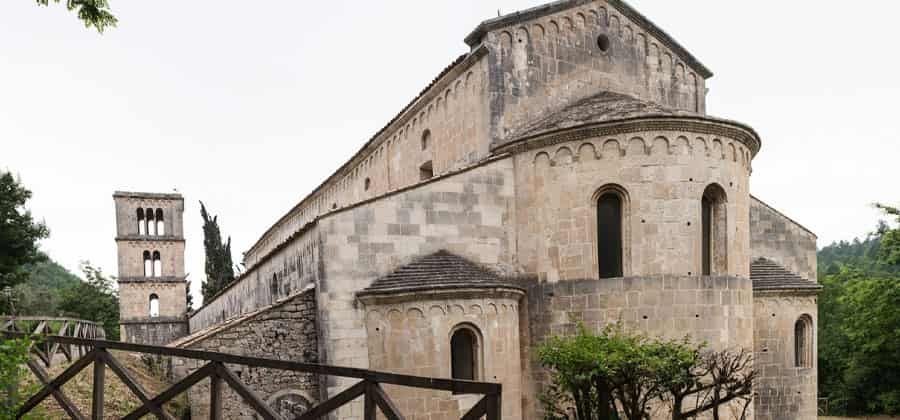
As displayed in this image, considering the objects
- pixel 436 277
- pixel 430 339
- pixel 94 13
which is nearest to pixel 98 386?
pixel 94 13

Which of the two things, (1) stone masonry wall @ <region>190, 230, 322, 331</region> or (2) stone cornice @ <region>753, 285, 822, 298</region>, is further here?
(2) stone cornice @ <region>753, 285, 822, 298</region>

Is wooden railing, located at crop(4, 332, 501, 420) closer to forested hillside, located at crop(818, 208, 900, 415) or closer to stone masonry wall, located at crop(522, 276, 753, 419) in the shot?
stone masonry wall, located at crop(522, 276, 753, 419)

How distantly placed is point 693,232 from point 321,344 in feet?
23.7

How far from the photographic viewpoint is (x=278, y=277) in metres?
13.9

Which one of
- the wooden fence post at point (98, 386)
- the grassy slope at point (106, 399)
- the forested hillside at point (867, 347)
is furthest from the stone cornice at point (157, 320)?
the forested hillside at point (867, 347)

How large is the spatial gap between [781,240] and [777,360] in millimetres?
3166

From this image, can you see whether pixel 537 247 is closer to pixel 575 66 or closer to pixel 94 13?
pixel 575 66

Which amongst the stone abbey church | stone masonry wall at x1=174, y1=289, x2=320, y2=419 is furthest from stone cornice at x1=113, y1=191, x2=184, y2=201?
stone masonry wall at x1=174, y1=289, x2=320, y2=419

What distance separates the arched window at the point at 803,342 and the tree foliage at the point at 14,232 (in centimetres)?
2641

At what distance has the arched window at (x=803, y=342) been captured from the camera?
14578 mm

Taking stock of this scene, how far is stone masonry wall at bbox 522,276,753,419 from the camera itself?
1094 cm

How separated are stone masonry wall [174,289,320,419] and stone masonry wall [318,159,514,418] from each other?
47 cm

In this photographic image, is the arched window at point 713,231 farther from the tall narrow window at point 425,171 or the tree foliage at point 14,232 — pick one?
the tree foliage at point 14,232

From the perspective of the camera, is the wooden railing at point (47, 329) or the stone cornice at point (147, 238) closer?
the wooden railing at point (47, 329)
